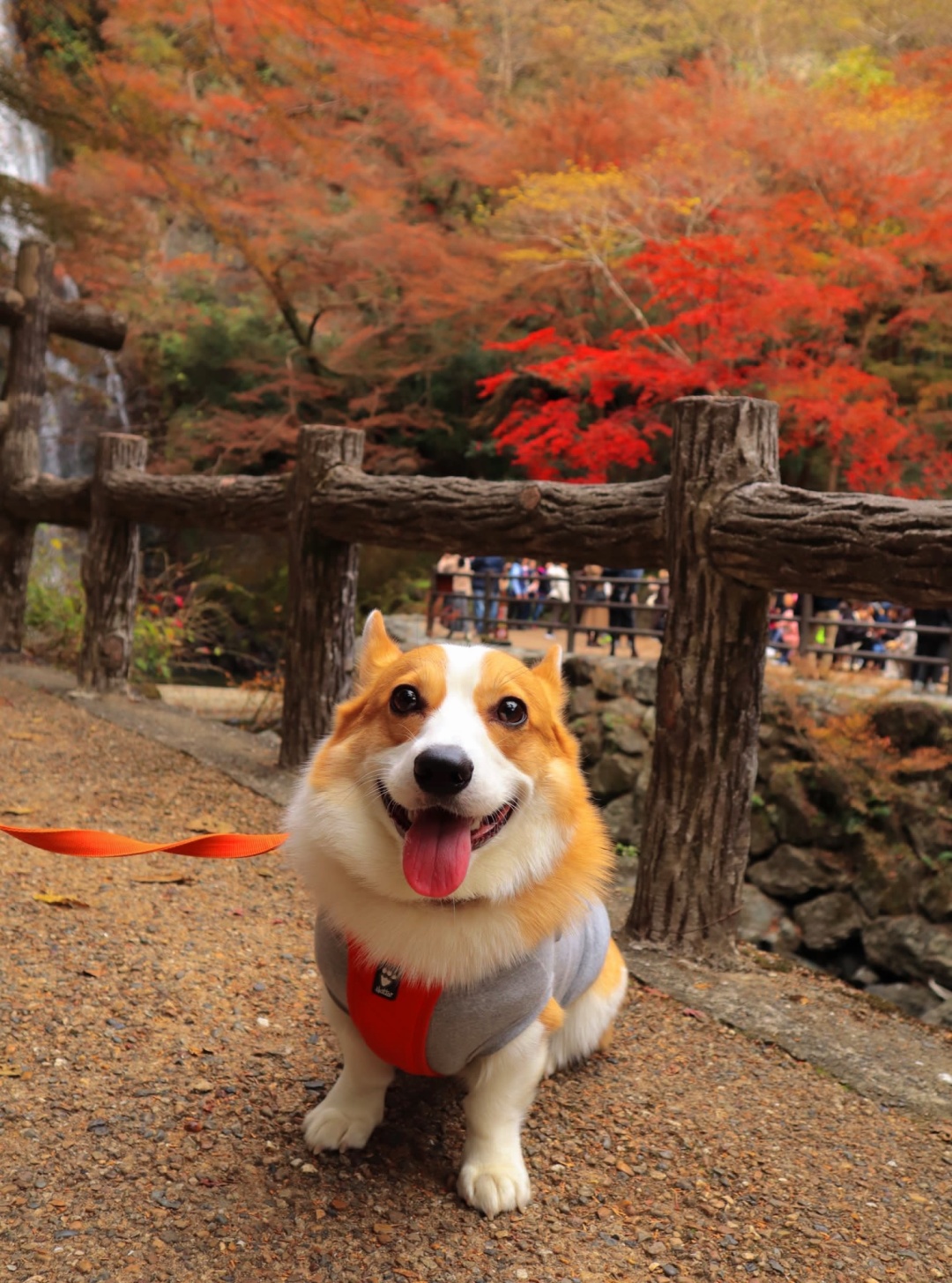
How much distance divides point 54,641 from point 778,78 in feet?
40.3

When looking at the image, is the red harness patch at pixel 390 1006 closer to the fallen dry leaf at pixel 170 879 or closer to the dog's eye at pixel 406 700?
the dog's eye at pixel 406 700

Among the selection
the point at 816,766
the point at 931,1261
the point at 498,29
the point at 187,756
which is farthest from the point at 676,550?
the point at 498,29

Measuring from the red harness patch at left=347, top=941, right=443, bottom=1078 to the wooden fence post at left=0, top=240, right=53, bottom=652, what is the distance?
24.1 feet

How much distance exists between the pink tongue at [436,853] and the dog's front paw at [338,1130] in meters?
0.65

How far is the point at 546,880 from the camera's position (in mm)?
2021

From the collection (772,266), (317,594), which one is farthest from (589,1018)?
(772,266)

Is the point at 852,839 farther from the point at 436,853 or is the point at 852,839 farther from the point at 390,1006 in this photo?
the point at 436,853

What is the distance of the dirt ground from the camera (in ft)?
6.27

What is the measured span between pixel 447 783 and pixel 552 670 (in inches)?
20.9

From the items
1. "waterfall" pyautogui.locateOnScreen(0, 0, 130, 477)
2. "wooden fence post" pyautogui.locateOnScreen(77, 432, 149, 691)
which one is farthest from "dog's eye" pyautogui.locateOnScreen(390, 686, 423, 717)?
"waterfall" pyautogui.locateOnScreen(0, 0, 130, 477)

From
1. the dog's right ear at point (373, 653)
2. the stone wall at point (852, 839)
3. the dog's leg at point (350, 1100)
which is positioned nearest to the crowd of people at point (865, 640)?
the stone wall at point (852, 839)

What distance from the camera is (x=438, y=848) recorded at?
71.0 inches

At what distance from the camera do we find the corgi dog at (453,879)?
1.84 meters

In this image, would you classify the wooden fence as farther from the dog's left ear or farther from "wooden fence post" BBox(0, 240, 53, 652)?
"wooden fence post" BBox(0, 240, 53, 652)
